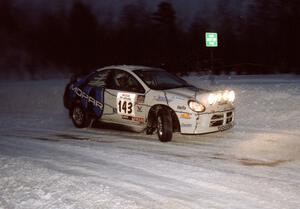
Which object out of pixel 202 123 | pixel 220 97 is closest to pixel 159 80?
pixel 220 97

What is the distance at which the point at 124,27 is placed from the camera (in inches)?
2238

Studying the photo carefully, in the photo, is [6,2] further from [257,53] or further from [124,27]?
[257,53]

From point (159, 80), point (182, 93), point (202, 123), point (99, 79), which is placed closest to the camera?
point (202, 123)

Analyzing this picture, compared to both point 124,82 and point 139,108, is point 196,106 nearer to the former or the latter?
point 139,108

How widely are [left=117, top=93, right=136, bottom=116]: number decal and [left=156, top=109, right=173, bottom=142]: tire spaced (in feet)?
2.54

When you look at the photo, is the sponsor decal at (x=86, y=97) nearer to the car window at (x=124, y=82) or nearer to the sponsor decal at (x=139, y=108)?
the car window at (x=124, y=82)

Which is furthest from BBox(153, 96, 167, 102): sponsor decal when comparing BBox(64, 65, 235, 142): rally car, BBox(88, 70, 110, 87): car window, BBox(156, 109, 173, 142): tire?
BBox(88, 70, 110, 87): car window

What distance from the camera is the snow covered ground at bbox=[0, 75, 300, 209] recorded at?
4.30 m

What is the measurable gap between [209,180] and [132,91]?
371 centimetres

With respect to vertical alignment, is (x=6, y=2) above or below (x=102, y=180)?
above

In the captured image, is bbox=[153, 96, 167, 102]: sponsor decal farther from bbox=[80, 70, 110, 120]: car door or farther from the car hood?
bbox=[80, 70, 110, 120]: car door

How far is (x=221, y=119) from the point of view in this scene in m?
7.78

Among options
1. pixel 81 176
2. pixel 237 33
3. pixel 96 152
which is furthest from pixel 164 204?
pixel 237 33

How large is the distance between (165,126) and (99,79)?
2.42 m
